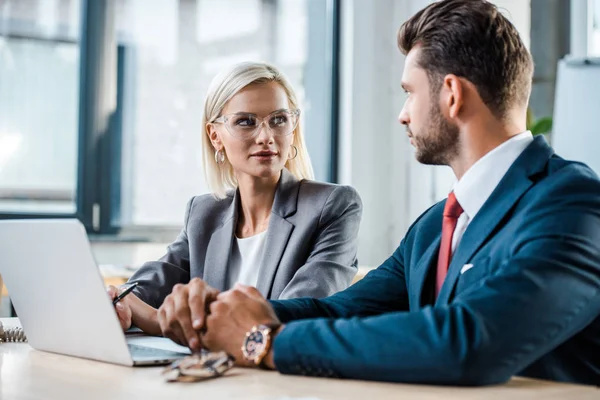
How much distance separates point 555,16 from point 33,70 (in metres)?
2.78

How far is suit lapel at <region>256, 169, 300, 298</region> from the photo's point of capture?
2.23 metres

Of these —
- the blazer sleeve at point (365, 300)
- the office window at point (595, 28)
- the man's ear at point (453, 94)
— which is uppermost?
the office window at point (595, 28)

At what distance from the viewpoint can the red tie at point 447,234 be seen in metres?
1.50

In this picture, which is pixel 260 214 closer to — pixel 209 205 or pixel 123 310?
pixel 209 205

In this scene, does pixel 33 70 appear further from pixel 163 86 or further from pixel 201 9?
pixel 201 9

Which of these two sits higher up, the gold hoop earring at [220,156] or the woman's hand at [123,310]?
the gold hoop earring at [220,156]

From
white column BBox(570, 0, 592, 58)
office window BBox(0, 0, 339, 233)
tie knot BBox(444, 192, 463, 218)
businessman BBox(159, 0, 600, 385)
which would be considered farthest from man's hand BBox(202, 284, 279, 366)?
office window BBox(0, 0, 339, 233)

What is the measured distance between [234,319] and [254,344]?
7cm

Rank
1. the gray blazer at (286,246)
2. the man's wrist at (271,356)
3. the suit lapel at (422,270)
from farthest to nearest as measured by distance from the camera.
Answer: the gray blazer at (286,246)
the suit lapel at (422,270)
the man's wrist at (271,356)

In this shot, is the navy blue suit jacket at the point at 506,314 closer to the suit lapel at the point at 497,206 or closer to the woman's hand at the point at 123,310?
the suit lapel at the point at 497,206

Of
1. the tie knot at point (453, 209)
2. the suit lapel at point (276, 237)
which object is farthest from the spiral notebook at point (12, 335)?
the tie knot at point (453, 209)

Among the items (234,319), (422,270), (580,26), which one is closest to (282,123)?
(422,270)

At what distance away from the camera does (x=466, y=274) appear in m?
1.36

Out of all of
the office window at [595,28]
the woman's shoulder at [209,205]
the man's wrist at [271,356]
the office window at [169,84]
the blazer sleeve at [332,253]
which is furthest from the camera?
the office window at [169,84]
